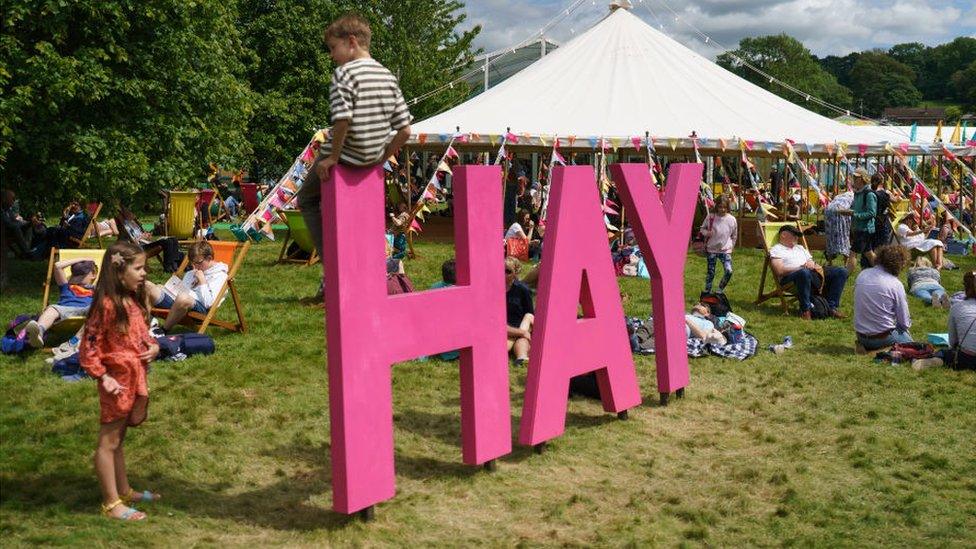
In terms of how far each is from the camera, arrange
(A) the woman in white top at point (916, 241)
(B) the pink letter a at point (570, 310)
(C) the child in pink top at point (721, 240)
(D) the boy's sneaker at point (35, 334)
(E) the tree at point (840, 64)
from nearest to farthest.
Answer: (B) the pink letter a at point (570, 310), (D) the boy's sneaker at point (35, 334), (C) the child in pink top at point (721, 240), (A) the woman in white top at point (916, 241), (E) the tree at point (840, 64)

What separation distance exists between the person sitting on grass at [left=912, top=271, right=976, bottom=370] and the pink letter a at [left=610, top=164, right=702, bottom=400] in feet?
8.78

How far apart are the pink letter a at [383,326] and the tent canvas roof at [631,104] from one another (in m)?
13.6

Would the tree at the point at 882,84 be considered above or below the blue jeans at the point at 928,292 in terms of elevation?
above

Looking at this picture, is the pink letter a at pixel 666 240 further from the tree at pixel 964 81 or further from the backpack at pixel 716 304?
the tree at pixel 964 81

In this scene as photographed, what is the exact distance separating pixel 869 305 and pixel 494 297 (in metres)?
5.07

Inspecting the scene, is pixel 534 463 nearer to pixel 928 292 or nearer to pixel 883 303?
pixel 883 303

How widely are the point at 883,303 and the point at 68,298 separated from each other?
7731mm

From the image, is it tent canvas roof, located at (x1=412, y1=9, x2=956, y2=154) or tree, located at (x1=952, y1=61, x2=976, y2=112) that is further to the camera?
tree, located at (x1=952, y1=61, x2=976, y2=112)

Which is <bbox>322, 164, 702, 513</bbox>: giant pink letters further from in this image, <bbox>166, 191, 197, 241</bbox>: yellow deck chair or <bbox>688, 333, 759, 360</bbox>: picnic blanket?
<bbox>166, 191, 197, 241</bbox>: yellow deck chair

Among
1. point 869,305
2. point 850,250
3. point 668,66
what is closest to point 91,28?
point 869,305

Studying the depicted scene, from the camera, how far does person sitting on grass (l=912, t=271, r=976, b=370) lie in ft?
26.9

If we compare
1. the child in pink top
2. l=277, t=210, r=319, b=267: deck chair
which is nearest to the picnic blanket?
the child in pink top

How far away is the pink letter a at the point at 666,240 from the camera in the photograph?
6734 mm

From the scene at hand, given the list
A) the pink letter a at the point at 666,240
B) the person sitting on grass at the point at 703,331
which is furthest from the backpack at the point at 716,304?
the pink letter a at the point at 666,240
